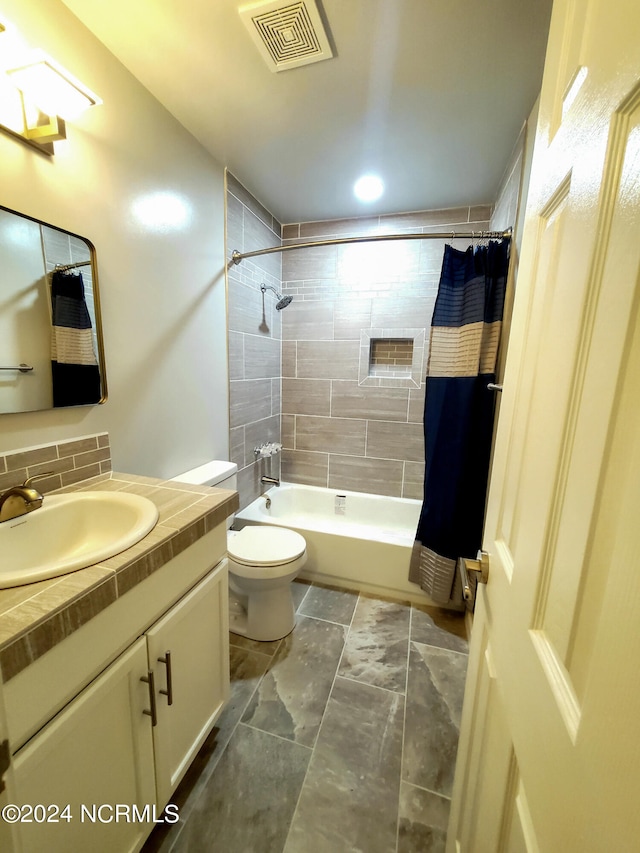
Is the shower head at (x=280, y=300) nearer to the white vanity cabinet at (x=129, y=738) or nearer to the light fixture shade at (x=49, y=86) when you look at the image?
the light fixture shade at (x=49, y=86)

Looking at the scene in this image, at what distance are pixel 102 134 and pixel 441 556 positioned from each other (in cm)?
246

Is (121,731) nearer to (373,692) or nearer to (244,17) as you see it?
(373,692)

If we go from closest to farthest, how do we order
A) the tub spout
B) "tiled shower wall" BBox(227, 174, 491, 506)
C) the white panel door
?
the white panel door → "tiled shower wall" BBox(227, 174, 491, 506) → the tub spout

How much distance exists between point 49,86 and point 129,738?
1.78m

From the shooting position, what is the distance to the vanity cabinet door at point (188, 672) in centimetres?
92

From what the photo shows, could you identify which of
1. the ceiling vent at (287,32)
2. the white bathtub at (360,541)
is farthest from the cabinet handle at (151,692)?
the ceiling vent at (287,32)

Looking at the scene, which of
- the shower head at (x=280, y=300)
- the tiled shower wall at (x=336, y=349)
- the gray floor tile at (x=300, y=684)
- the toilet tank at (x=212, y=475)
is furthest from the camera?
the shower head at (x=280, y=300)

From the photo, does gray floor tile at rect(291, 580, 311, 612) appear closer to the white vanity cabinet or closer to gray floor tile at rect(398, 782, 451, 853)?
the white vanity cabinet

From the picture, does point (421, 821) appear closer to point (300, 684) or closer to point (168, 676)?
point (300, 684)

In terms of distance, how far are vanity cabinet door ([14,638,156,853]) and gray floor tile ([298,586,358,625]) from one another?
44.1 inches

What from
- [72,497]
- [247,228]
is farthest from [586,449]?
[247,228]

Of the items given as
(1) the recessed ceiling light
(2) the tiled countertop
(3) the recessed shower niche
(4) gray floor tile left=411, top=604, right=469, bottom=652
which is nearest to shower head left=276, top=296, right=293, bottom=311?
(3) the recessed shower niche

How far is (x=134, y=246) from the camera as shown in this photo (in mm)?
1390

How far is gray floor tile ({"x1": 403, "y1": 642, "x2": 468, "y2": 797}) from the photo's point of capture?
1.19m
